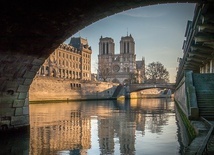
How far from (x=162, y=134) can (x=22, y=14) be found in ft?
31.8

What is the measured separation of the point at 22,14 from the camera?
11.2 metres

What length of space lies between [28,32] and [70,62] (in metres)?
86.9

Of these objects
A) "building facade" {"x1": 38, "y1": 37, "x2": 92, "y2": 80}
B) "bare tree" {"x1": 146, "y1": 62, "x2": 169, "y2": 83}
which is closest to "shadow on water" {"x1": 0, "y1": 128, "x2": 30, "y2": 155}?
"building facade" {"x1": 38, "y1": 37, "x2": 92, "y2": 80}

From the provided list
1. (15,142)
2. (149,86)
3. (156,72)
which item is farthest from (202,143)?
(156,72)

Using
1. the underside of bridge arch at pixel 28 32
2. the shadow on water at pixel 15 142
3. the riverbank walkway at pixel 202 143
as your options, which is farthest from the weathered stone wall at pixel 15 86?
the riverbank walkway at pixel 202 143

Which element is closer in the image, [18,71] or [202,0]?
[202,0]

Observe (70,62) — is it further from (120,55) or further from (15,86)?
(15,86)

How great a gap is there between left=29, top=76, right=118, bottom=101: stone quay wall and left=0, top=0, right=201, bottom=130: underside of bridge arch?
3755 cm

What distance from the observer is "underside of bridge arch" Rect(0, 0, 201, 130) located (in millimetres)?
10992

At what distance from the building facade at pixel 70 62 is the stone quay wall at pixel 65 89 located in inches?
538

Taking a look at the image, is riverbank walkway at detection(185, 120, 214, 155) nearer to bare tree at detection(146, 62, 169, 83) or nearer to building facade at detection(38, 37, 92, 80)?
building facade at detection(38, 37, 92, 80)

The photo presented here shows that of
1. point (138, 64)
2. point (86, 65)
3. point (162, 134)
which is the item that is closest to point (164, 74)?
point (86, 65)

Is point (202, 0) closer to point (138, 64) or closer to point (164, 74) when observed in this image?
point (164, 74)

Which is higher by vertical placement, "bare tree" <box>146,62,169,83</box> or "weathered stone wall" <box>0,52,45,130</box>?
"bare tree" <box>146,62,169,83</box>
